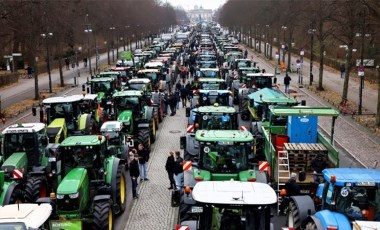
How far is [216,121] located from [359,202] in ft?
32.3

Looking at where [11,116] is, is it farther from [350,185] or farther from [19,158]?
[350,185]

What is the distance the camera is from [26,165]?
55.4 ft

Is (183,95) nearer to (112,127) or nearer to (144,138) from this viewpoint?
(144,138)

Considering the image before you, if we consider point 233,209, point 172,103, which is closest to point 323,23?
point 172,103

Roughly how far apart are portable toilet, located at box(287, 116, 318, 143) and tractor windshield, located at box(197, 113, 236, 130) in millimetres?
2380

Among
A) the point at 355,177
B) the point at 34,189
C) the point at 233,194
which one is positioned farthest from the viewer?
the point at 34,189

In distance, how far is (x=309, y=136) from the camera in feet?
64.5

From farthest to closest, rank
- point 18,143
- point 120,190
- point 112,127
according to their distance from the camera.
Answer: point 112,127 < point 18,143 < point 120,190

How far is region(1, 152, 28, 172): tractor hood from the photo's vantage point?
52.1 ft

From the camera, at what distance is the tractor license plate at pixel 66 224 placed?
12.2 meters

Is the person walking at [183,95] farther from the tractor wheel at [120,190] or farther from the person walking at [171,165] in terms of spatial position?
the tractor wheel at [120,190]

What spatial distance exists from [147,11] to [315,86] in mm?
63042

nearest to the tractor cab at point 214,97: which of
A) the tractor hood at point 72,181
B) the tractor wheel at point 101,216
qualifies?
the tractor hood at point 72,181

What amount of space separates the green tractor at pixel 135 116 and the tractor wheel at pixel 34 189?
22.6 feet
